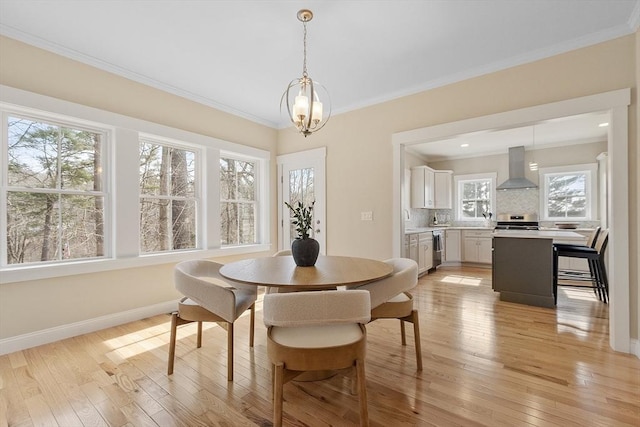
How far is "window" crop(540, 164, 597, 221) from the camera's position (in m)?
5.85

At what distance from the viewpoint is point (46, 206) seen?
272 centimetres

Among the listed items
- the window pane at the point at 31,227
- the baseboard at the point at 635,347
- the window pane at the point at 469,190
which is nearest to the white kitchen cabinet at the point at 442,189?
the window pane at the point at 469,190

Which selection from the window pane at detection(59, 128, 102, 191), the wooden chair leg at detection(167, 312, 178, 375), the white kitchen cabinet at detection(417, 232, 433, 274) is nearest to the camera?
the wooden chair leg at detection(167, 312, 178, 375)

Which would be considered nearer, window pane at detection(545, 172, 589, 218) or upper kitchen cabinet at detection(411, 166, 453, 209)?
window pane at detection(545, 172, 589, 218)

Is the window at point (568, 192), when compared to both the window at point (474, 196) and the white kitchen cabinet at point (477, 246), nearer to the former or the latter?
the window at point (474, 196)

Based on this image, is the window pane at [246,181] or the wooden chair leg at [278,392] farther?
the window pane at [246,181]

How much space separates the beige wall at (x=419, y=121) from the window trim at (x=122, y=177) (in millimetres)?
1509

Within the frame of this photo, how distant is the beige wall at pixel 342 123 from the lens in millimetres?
2484

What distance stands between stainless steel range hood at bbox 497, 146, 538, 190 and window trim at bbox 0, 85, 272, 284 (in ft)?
18.2

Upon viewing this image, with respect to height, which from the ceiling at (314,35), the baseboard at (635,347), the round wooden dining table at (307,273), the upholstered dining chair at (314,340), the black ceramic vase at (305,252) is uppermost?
the ceiling at (314,35)

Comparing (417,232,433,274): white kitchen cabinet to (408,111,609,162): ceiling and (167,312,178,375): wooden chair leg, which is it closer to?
(408,111,609,162): ceiling

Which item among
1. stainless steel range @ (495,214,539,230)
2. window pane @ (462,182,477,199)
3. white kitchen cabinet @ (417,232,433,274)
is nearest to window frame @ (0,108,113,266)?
white kitchen cabinet @ (417,232,433,274)


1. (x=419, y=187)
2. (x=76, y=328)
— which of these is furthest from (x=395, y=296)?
(x=419, y=187)

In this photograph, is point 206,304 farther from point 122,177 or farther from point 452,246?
point 452,246
